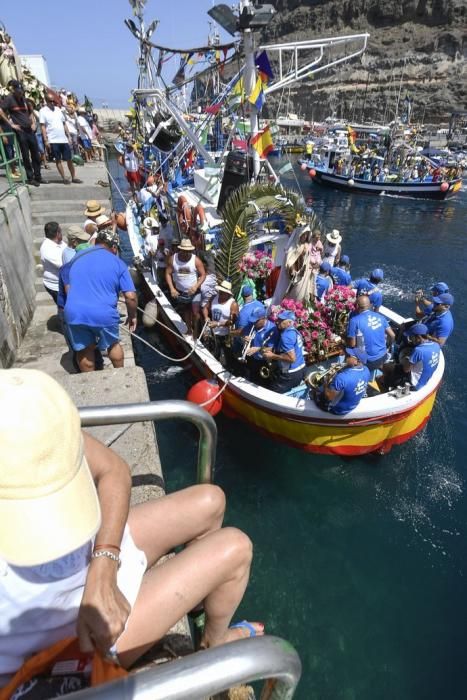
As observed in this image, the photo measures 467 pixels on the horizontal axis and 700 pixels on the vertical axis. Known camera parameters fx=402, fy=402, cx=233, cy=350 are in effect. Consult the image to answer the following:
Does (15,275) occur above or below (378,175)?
above

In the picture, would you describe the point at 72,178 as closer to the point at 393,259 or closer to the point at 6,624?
the point at 6,624

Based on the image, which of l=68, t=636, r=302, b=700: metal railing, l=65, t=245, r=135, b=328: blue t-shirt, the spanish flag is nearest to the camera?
l=68, t=636, r=302, b=700: metal railing

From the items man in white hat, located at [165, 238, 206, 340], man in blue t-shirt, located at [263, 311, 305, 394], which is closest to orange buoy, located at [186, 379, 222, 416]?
man in blue t-shirt, located at [263, 311, 305, 394]

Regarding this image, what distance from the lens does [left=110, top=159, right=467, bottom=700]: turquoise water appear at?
13.0ft

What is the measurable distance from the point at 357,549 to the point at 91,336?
13.3 feet

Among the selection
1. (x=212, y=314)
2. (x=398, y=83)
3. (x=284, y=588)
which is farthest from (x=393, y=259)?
(x=398, y=83)

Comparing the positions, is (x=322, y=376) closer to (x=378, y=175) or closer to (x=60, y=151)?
(x=60, y=151)

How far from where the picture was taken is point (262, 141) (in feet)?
24.8

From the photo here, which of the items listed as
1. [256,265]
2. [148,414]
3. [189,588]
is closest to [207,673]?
[189,588]

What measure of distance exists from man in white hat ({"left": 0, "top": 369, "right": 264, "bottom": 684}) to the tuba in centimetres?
341

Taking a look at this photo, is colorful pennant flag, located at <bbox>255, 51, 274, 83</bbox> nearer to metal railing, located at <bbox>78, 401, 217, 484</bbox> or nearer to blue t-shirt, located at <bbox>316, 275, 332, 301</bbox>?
blue t-shirt, located at <bbox>316, 275, 332, 301</bbox>

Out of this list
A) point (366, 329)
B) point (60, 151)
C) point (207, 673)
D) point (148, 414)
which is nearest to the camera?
point (207, 673)

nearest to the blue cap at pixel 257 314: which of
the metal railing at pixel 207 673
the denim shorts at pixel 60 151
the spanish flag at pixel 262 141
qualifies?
the spanish flag at pixel 262 141

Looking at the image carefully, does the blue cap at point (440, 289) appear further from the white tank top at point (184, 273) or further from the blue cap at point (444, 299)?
the white tank top at point (184, 273)
